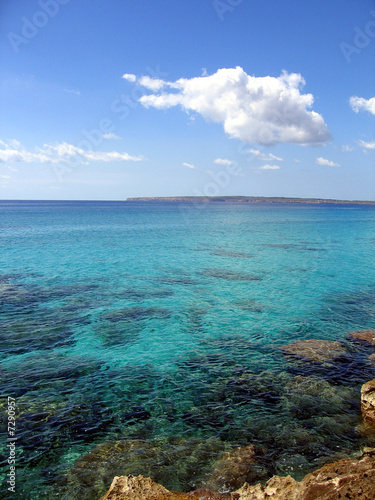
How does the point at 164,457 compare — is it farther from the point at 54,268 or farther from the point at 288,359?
the point at 54,268

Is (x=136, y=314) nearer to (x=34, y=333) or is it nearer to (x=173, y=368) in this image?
(x=34, y=333)

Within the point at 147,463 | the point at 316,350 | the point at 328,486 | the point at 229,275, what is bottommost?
the point at 147,463

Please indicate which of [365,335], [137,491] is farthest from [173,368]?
[365,335]

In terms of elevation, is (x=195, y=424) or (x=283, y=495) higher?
(x=283, y=495)

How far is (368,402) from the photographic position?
1162 cm

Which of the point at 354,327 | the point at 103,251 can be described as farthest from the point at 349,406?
the point at 103,251

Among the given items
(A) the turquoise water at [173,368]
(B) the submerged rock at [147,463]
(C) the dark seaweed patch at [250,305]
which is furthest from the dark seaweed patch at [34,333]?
(C) the dark seaweed patch at [250,305]

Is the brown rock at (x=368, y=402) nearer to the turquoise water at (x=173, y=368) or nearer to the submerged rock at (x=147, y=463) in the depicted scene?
the turquoise water at (x=173, y=368)

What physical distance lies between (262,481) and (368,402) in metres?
5.11

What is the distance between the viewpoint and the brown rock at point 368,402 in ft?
37.4

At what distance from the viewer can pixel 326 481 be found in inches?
292

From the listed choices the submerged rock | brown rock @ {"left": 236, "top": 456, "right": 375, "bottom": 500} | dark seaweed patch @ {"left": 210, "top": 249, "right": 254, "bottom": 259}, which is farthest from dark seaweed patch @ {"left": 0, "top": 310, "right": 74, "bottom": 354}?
dark seaweed patch @ {"left": 210, "top": 249, "right": 254, "bottom": 259}

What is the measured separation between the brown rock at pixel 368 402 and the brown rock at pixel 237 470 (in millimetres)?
4165

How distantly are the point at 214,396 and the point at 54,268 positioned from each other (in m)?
28.2
